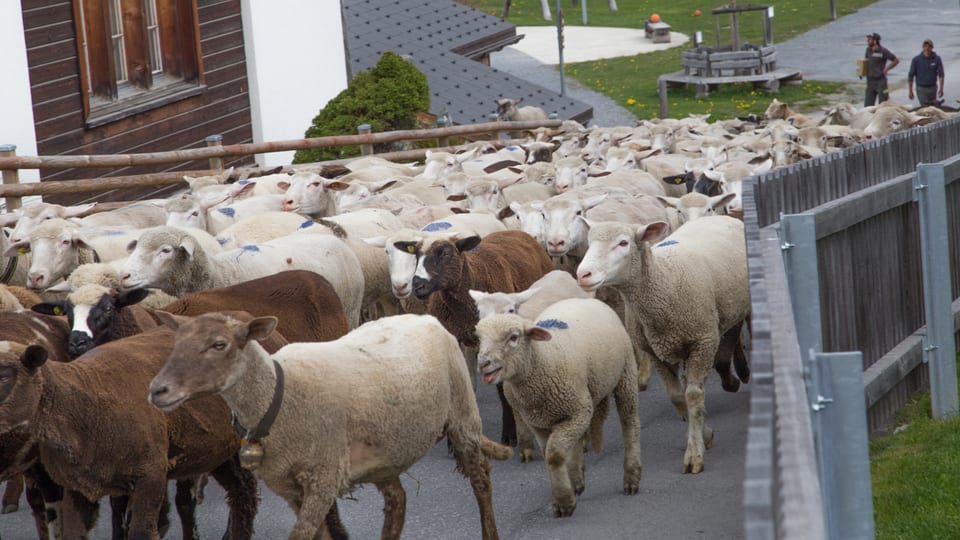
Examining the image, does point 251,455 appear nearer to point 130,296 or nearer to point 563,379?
point 130,296

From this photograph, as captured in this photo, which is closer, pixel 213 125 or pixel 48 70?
pixel 48 70

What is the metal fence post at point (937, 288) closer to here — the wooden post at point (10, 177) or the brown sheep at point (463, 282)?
the brown sheep at point (463, 282)

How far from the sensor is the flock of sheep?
5719 mm

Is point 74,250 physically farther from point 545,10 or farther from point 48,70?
point 545,10

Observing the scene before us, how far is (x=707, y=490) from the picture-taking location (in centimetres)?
768

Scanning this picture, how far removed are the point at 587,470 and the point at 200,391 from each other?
368 cm

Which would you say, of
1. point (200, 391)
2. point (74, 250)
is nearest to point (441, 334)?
point (200, 391)

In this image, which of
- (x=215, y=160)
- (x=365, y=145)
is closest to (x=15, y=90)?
(x=215, y=160)

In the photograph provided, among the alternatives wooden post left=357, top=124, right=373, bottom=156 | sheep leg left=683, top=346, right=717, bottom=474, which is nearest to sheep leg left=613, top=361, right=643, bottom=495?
sheep leg left=683, top=346, right=717, bottom=474

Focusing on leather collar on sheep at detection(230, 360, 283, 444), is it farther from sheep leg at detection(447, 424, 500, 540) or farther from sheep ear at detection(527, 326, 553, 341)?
sheep ear at detection(527, 326, 553, 341)

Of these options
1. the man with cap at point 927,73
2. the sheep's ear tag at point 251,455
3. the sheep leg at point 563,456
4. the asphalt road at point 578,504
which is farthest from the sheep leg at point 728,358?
the man with cap at point 927,73

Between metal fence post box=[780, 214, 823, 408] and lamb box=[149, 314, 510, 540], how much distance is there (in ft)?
6.29

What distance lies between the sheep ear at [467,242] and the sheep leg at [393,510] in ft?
8.79

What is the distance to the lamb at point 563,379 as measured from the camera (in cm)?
727
